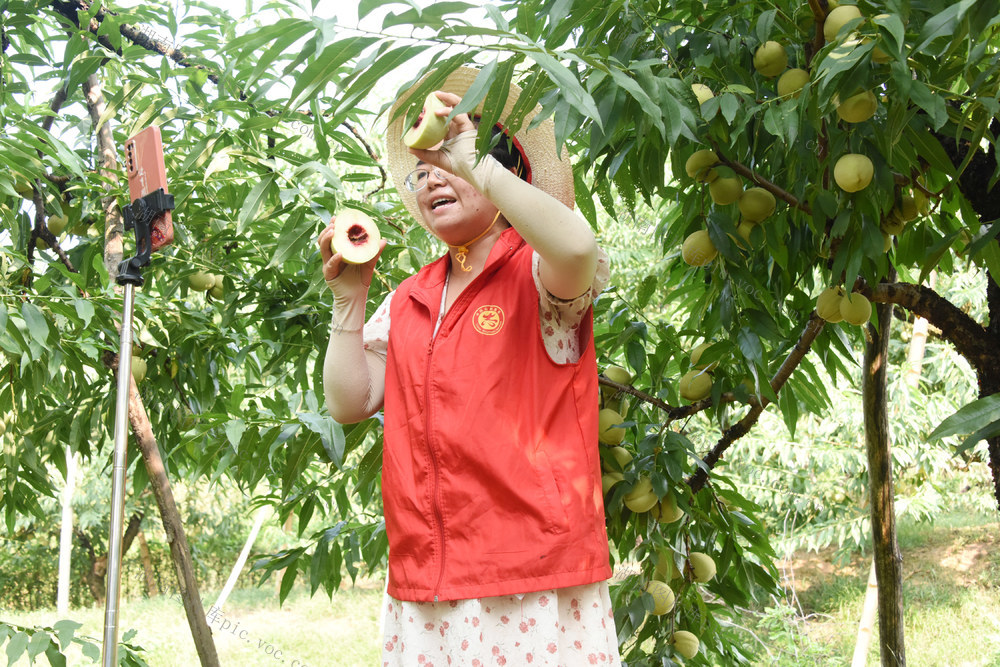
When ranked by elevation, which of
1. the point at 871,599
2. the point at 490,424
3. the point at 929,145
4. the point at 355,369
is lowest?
the point at 871,599

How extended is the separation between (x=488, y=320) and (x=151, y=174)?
723 millimetres

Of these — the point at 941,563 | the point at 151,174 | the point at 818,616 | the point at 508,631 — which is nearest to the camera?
the point at 508,631

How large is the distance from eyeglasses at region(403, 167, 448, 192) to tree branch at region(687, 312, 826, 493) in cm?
62

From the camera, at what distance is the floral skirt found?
109cm

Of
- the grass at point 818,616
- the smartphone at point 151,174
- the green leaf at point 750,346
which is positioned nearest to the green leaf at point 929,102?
the green leaf at point 750,346

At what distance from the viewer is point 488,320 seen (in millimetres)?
1195

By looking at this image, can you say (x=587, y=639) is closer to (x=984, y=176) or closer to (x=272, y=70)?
(x=984, y=176)

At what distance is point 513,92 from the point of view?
1380 mm

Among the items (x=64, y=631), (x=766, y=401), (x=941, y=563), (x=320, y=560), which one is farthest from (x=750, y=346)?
(x=941, y=563)

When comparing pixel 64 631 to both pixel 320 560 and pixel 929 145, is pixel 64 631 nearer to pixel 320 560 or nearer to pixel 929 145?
pixel 320 560

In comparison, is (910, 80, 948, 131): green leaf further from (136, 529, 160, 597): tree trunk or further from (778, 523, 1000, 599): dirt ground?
(136, 529, 160, 597): tree trunk

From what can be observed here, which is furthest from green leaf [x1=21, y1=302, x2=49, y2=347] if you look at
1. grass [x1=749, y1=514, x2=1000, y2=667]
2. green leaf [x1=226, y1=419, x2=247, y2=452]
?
grass [x1=749, y1=514, x2=1000, y2=667]

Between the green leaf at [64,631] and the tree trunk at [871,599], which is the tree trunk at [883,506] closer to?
the tree trunk at [871,599]

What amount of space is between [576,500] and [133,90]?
5.29 feet
